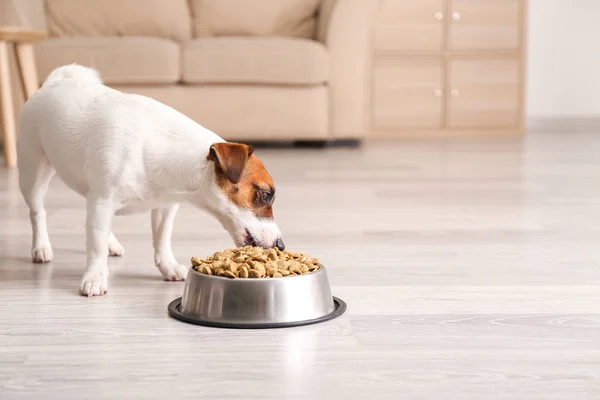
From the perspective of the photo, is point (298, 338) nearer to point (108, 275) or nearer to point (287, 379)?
point (287, 379)

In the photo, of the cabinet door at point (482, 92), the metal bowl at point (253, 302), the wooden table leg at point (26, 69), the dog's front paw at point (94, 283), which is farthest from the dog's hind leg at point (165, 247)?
the cabinet door at point (482, 92)

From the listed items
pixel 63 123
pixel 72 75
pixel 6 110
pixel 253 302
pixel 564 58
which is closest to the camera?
pixel 253 302

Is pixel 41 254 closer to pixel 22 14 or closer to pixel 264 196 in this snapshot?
pixel 264 196

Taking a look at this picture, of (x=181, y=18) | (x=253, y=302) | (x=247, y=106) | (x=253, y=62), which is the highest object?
(x=181, y=18)

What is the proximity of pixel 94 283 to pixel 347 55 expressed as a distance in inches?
125

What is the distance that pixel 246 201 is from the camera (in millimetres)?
1699

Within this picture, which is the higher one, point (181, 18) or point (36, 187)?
point (181, 18)

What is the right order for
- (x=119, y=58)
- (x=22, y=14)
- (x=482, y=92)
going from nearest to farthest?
(x=22, y=14) < (x=119, y=58) < (x=482, y=92)

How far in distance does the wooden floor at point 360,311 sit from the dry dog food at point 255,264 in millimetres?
111

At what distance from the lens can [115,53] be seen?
14.8 feet

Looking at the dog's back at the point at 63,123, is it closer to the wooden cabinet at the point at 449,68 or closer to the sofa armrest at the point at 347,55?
the sofa armrest at the point at 347,55

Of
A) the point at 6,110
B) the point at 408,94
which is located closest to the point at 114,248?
the point at 6,110

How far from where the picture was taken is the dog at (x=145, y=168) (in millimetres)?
1702

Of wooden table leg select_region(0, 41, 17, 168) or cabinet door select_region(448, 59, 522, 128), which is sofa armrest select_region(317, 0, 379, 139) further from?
wooden table leg select_region(0, 41, 17, 168)
